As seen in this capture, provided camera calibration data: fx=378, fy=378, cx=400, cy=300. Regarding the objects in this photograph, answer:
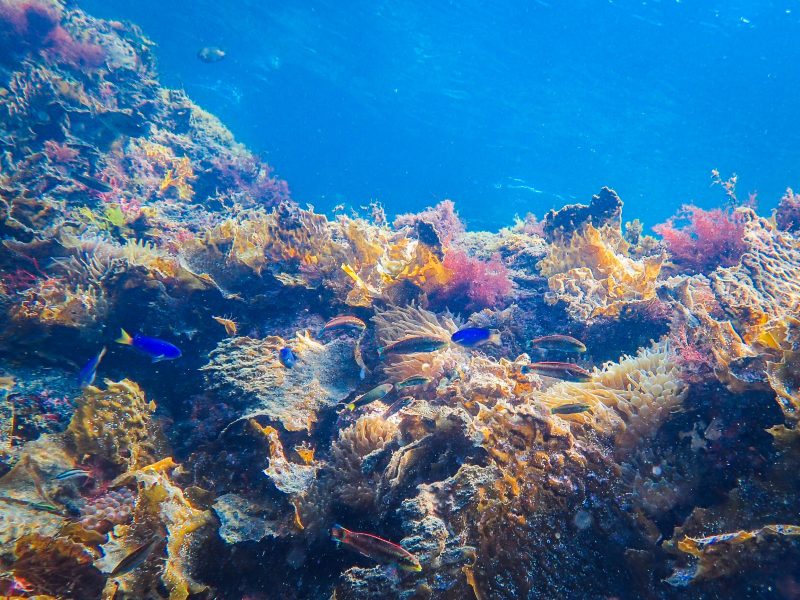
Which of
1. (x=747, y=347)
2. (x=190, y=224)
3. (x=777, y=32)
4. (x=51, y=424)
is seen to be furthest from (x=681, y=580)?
(x=777, y=32)

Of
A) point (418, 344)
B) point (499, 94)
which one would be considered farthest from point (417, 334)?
point (499, 94)

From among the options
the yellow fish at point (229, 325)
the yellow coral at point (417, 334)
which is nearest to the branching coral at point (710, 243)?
the yellow coral at point (417, 334)

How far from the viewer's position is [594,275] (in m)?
5.88

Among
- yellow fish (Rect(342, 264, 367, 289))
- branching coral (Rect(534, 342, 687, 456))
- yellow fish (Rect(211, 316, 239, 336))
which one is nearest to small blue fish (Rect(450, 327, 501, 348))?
branching coral (Rect(534, 342, 687, 456))

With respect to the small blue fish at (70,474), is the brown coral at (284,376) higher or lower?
higher

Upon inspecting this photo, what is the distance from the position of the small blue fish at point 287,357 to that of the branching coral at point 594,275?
3.49 meters

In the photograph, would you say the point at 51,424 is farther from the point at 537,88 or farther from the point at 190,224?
the point at 537,88

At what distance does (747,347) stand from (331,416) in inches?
148

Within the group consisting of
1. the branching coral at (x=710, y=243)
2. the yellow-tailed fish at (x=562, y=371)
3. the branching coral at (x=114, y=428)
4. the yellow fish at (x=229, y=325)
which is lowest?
the branching coral at (x=114, y=428)

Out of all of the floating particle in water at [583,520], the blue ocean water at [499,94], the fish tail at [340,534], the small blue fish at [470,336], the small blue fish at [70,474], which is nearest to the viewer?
the fish tail at [340,534]

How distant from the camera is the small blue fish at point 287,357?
408 centimetres

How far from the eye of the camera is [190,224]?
9.10 metres

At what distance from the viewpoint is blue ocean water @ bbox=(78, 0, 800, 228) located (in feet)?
76.7

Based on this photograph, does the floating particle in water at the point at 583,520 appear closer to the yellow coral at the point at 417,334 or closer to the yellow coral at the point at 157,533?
the yellow coral at the point at 417,334
